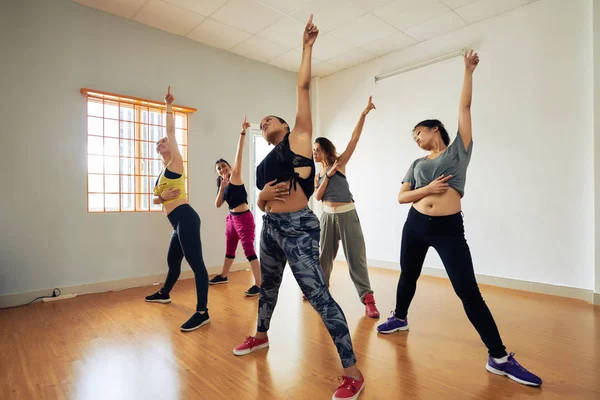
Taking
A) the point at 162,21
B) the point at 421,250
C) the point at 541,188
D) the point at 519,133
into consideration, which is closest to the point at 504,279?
the point at 541,188

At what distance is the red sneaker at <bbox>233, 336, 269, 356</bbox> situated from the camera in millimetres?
2086

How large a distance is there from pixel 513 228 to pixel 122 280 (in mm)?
4289

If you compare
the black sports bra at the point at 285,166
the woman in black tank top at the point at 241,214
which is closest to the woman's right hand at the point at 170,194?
the woman in black tank top at the point at 241,214

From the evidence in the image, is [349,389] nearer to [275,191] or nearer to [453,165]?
[275,191]

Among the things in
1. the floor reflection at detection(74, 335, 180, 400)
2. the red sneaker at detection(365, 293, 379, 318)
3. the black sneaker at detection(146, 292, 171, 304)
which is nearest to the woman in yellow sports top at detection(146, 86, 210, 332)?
the floor reflection at detection(74, 335, 180, 400)

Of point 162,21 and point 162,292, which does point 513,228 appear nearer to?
point 162,292

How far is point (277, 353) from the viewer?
2113 mm

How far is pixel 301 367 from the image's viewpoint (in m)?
1.93

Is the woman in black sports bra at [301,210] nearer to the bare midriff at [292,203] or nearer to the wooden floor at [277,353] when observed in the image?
the bare midriff at [292,203]

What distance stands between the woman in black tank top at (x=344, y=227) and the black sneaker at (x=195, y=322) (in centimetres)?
98

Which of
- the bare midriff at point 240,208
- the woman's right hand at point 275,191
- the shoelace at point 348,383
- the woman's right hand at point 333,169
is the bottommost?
the shoelace at point 348,383

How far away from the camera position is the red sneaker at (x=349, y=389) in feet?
5.12

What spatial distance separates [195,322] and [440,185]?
1896 millimetres

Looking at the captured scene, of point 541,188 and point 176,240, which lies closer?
point 176,240
